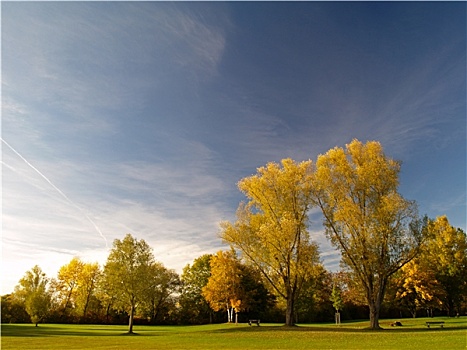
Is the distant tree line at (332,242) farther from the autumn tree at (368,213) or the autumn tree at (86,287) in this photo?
the autumn tree at (86,287)

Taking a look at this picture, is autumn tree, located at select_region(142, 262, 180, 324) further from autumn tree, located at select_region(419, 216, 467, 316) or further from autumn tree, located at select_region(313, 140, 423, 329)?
autumn tree, located at select_region(419, 216, 467, 316)

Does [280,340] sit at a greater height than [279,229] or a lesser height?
lesser

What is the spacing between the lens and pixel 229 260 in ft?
197

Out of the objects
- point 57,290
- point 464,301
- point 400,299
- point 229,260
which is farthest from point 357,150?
point 57,290

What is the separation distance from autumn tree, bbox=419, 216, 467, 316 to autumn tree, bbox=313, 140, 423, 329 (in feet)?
93.2

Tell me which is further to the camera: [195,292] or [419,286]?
[195,292]

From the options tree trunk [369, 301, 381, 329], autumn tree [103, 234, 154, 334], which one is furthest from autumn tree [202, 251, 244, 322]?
tree trunk [369, 301, 381, 329]

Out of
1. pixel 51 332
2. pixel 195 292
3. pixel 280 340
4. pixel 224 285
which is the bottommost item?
pixel 51 332

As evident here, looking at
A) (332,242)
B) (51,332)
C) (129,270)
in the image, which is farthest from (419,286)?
(51,332)

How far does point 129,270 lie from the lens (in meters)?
44.2

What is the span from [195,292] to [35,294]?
3249 centimetres

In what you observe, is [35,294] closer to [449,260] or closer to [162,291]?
[162,291]

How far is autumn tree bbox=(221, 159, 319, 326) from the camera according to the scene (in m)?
36.6

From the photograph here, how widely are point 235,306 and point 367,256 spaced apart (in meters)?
30.9
